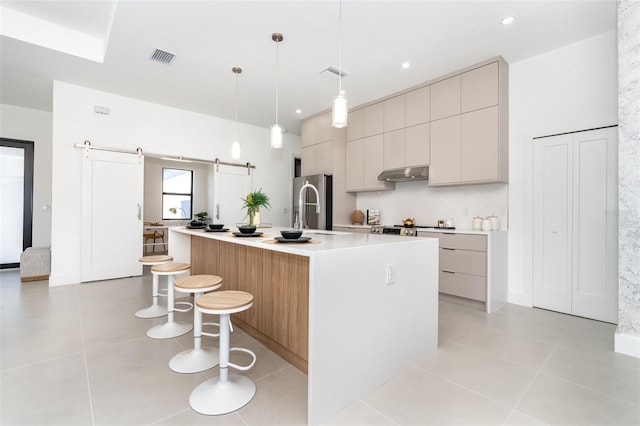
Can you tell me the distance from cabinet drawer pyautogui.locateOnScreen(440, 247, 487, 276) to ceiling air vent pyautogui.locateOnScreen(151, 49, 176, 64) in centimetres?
407

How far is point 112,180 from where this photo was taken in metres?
4.70

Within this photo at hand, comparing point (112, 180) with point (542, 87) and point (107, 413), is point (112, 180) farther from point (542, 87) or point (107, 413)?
point (542, 87)

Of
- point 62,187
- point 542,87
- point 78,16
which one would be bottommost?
point 62,187

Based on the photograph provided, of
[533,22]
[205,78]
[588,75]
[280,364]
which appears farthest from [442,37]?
[280,364]

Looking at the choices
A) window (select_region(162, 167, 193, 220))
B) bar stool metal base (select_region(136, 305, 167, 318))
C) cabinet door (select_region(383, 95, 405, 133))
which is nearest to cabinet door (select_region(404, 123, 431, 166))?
cabinet door (select_region(383, 95, 405, 133))

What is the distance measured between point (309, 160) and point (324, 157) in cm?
44

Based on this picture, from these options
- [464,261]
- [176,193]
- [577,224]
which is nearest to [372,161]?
[464,261]

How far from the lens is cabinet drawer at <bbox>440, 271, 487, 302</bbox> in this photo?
10.9 feet

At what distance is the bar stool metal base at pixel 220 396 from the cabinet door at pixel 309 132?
4611 millimetres

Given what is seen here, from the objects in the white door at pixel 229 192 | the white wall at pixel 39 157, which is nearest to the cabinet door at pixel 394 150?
the white door at pixel 229 192

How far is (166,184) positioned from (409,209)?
6.21 metres

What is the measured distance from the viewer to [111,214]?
185 inches

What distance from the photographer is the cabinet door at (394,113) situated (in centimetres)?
441

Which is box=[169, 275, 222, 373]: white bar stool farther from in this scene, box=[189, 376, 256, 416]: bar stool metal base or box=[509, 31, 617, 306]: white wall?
box=[509, 31, 617, 306]: white wall
